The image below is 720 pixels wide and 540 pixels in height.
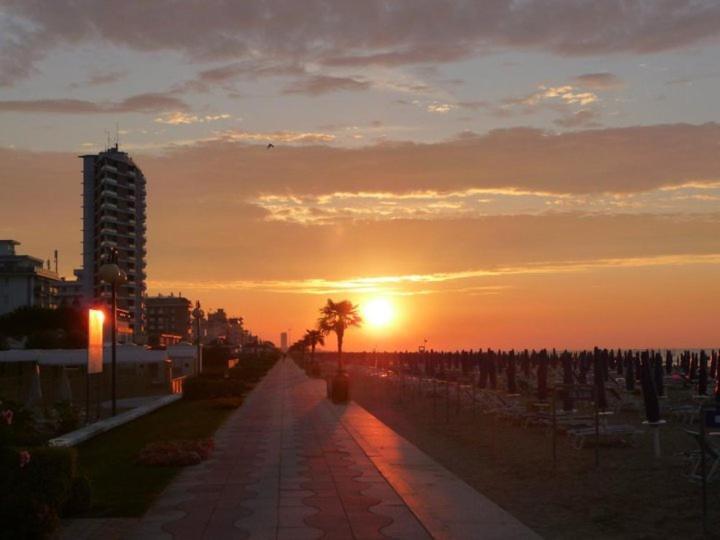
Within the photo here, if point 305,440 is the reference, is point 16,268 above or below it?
above

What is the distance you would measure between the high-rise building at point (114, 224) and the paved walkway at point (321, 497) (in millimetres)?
112499

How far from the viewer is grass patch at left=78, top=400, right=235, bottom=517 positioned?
1105 centimetres

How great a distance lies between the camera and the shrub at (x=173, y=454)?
14.6 m

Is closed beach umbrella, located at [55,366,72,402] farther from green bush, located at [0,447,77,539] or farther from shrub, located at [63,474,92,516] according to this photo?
green bush, located at [0,447,77,539]

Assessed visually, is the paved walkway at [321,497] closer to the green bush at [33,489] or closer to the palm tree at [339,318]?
the green bush at [33,489]

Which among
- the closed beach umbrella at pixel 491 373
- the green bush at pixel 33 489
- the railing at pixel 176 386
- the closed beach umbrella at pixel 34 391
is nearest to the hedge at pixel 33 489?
the green bush at pixel 33 489

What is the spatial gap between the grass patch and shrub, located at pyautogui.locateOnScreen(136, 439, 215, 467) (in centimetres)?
23

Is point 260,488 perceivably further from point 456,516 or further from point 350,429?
point 350,429

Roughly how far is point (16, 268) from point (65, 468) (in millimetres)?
119727

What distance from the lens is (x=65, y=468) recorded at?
8523 mm

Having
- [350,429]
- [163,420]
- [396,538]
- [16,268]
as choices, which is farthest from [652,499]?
[16,268]

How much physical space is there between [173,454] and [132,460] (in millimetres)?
949

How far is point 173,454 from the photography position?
14.8 m

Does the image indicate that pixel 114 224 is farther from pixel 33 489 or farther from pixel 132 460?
pixel 33 489
